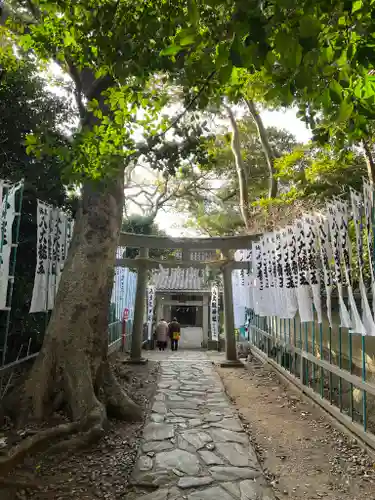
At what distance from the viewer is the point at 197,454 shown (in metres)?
5.34

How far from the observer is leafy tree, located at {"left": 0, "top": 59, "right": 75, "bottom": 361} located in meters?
7.49

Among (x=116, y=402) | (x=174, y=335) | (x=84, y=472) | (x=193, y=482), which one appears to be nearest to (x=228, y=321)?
(x=174, y=335)

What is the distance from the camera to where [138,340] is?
1310 cm

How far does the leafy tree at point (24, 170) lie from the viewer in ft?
24.6

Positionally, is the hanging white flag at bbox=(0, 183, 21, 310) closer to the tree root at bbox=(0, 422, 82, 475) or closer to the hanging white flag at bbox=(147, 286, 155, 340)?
the tree root at bbox=(0, 422, 82, 475)

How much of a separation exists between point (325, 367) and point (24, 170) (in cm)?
714

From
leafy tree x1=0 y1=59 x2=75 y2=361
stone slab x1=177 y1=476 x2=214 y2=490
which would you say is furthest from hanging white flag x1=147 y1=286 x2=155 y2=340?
stone slab x1=177 y1=476 x2=214 y2=490

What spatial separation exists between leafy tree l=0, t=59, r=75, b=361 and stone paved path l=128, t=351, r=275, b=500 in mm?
3176

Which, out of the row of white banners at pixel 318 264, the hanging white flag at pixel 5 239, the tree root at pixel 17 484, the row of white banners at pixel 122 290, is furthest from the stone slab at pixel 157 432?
the row of white banners at pixel 122 290

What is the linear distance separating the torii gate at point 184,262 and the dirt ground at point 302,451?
14.1ft

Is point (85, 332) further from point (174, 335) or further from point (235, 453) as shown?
point (174, 335)

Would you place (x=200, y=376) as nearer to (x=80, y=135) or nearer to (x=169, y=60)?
(x=80, y=135)

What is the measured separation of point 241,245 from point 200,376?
4428 millimetres

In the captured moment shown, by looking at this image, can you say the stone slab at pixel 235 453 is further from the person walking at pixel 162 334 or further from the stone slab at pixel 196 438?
the person walking at pixel 162 334
